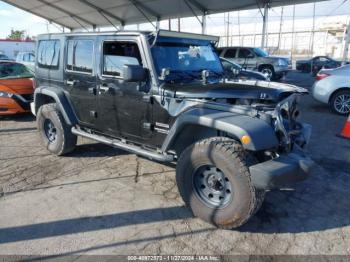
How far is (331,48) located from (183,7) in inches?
1231

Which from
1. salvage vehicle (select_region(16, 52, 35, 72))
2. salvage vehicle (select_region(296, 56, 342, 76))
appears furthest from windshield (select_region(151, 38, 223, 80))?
salvage vehicle (select_region(296, 56, 342, 76))

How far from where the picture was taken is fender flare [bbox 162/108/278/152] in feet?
10.2

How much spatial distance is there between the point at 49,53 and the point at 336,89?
7.75 metres

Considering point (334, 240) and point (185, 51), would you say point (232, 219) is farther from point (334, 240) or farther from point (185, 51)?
point (185, 51)

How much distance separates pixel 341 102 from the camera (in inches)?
363

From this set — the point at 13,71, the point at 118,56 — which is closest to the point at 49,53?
the point at 118,56

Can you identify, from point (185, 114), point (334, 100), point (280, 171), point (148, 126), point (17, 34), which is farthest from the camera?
point (17, 34)

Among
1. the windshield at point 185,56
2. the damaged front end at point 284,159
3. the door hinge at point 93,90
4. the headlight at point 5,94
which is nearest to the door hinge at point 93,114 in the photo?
the door hinge at point 93,90

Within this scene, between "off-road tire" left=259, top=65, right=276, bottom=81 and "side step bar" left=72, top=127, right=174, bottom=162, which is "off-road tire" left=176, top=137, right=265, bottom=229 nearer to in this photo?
"side step bar" left=72, top=127, right=174, bottom=162

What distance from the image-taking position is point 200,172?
11.7 ft

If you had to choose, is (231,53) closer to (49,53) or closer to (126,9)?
(126,9)

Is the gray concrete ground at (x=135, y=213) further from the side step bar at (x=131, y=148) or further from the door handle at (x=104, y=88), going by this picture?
the door handle at (x=104, y=88)

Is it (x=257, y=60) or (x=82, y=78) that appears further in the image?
(x=257, y=60)

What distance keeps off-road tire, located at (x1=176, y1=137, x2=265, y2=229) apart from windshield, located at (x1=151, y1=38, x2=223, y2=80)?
125cm
